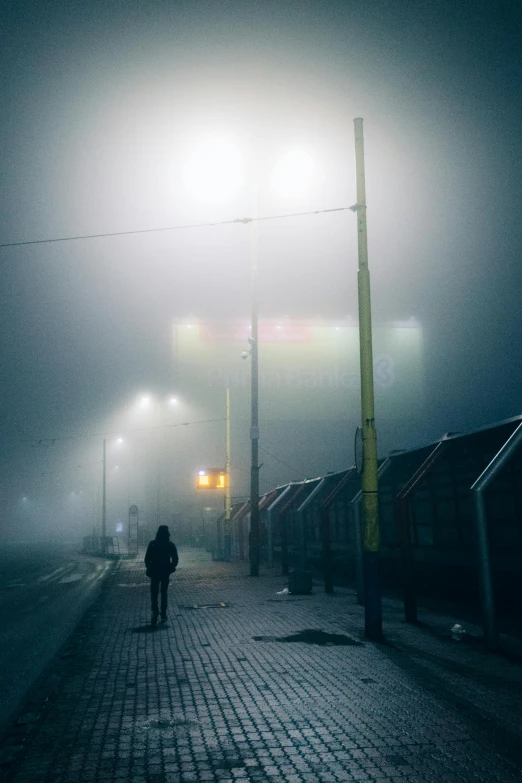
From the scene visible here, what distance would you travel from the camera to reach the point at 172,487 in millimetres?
51875

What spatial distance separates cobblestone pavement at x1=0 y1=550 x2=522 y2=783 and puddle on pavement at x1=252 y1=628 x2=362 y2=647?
0.03 meters

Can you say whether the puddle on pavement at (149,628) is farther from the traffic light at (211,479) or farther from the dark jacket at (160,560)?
the traffic light at (211,479)

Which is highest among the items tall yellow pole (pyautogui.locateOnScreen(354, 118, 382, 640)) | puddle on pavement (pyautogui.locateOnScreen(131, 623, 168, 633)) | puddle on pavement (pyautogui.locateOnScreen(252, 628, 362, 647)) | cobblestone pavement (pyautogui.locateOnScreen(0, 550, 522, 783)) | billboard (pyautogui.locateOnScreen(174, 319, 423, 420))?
billboard (pyautogui.locateOnScreen(174, 319, 423, 420))

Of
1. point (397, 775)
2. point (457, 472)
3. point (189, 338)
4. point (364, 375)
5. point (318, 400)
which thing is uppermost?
point (189, 338)

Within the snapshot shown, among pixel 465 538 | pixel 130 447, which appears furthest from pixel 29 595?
pixel 130 447

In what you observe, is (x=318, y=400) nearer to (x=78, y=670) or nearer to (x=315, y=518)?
(x=315, y=518)

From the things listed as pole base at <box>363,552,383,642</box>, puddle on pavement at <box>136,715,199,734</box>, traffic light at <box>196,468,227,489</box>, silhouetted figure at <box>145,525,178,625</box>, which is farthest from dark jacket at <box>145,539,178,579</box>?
traffic light at <box>196,468,227,489</box>

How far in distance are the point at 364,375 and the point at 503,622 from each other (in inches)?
194

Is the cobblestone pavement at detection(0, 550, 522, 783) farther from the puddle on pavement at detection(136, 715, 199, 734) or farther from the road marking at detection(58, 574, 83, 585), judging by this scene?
the road marking at detection(58, 574, 83, 585)

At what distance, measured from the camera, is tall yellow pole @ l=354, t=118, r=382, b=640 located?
841 centimetres

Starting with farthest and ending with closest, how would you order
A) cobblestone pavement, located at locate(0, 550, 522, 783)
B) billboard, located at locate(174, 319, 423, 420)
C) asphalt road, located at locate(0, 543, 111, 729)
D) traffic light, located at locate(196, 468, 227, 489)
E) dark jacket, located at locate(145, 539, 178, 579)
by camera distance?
billboard, located at locate(174, 319, 423, 420), traffic light, located at locate(196, 468, 227, 489), dark jacket, located at locate(145, 539, 178, 579), asphalt road, located at locate(0, 543, 111, 729), cobblestone pavement, located at locate(0, 550, 522, 783)

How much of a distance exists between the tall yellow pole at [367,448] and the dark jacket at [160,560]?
398cm

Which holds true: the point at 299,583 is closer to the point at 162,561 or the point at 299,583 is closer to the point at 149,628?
the point at 162,561

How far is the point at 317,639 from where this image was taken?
336 inches
